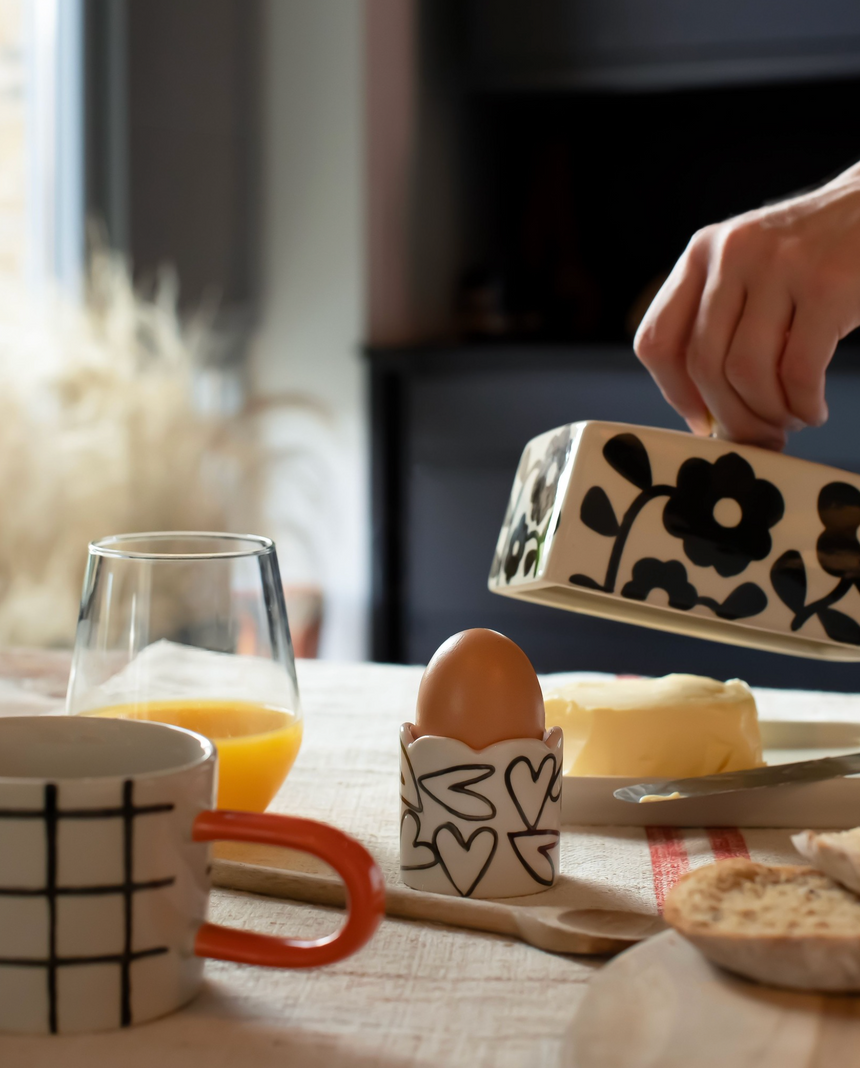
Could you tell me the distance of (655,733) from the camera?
2.10ft

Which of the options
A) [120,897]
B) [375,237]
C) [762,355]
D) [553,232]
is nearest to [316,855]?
[120,897]

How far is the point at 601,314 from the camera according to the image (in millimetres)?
2686

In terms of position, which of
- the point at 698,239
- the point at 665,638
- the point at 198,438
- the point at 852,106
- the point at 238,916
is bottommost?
the point at 665,638

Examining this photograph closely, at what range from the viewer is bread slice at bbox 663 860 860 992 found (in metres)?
0.38

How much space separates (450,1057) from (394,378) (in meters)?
2.04

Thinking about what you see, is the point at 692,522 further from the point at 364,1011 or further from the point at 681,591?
the point at 364,1011

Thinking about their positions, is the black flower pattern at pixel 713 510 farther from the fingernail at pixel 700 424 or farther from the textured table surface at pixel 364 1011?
the textured table surface at pixel 364 1011

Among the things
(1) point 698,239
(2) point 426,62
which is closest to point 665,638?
(2) point 426,62

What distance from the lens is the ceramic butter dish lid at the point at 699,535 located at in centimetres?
61

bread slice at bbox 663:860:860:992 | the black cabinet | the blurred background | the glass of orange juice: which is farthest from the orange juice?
the black cabinet

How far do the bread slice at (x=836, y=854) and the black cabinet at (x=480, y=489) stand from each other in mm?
1715

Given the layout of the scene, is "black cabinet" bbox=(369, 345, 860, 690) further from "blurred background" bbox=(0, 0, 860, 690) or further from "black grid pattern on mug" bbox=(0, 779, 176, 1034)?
"black grid pattern on mug" bbox=(0, 779, 176, 1034)

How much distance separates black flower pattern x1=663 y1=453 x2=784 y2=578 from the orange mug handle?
12.1 inches

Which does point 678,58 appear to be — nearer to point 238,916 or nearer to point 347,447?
point 347,447
